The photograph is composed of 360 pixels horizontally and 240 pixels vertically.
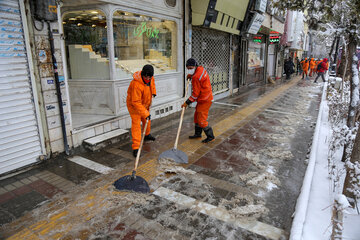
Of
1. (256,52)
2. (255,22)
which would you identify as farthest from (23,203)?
(256,52)

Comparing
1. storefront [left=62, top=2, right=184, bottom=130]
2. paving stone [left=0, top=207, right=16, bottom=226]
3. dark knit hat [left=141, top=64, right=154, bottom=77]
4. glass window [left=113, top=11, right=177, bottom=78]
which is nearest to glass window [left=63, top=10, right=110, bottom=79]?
storefront [left=62, top=2, right=184, bottom=130]

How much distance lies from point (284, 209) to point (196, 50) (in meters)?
7.34

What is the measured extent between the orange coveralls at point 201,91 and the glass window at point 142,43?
2.18 m

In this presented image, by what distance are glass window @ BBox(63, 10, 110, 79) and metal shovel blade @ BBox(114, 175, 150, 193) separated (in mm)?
3289

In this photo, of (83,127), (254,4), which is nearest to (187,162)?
(83,127)

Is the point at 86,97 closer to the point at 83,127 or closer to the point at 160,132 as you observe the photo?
the point at 83,127

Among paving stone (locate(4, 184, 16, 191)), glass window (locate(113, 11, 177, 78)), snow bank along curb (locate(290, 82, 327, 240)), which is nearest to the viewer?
snow bank along curb (locate(290, 82, 327, 240))

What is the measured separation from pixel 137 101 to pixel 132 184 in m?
1.62

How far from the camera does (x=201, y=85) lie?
530 cm

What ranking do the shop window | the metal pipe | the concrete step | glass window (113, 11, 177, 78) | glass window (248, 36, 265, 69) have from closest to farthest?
the metal pipe → the concrete step → glass window (113, 11, 177, 78) → the shop window → glass window (248, 36, 265, 69)

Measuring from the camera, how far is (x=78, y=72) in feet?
21.4

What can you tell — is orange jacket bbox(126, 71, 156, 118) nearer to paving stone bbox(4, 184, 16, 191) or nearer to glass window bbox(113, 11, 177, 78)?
glass window bbox(113, 11, 177, 78)

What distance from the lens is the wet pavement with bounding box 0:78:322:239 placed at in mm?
2920

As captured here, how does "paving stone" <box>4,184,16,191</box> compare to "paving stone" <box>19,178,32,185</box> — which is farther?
"paving stone" <box>19,178,32,185</box>
